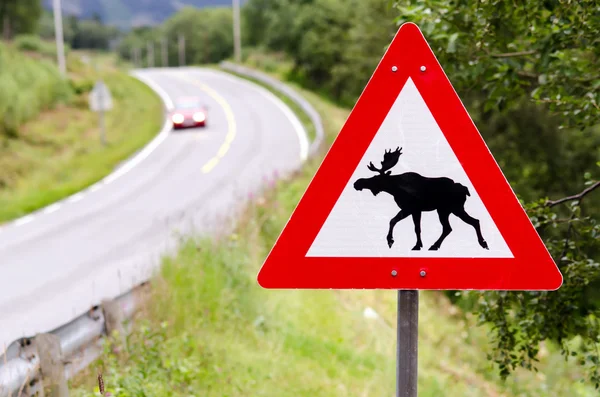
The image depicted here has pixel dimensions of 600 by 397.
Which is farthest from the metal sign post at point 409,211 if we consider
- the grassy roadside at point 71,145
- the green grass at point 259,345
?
the grassy roadside at point 71,145

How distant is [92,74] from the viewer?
162 ft

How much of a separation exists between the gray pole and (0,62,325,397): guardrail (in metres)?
1.61

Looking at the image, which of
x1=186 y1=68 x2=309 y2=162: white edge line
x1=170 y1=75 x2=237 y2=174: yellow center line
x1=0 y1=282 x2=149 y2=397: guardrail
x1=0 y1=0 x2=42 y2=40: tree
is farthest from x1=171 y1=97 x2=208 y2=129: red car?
x1=0 y1=0 x2=42 y2=40: tree

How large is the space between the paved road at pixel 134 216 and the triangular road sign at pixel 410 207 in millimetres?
2171

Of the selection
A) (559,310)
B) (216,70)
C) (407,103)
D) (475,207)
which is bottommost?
(216,70)

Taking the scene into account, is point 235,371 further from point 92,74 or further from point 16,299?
point 92,74

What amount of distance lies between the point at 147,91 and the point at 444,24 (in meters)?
38.1

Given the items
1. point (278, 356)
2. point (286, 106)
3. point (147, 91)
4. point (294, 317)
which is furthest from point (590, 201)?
point (147, 91)

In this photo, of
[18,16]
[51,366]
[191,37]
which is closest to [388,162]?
[51,366]

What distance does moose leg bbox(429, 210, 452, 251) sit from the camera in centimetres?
233

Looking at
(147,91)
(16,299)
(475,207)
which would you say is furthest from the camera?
(147,91)

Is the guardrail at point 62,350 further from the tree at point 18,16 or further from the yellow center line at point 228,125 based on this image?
the tree at point 18,16

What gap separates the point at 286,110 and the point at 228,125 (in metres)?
3.86

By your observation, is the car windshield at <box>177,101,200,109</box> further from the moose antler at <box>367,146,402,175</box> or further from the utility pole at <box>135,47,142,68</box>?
the utility pole at <box>135,47,142,68</box>
